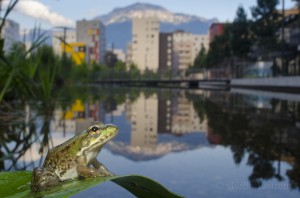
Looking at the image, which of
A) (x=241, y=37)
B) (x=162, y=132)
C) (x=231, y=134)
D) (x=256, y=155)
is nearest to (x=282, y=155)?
(x=256, y=155)

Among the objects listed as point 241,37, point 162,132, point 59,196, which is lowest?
point 162,132

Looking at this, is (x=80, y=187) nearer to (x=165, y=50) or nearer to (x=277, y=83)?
(x=277, y=83)

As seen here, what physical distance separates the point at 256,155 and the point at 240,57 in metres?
55.9

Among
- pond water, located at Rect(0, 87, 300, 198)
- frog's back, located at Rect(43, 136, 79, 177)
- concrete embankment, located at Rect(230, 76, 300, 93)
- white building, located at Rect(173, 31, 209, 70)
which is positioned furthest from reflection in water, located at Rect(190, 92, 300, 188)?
white building, located at Rect(173, 31, 209, 70)

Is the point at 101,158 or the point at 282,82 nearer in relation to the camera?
the point at 101,158

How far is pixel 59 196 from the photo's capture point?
92 cm

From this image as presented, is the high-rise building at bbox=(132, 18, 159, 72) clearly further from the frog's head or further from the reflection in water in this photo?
the frog's head

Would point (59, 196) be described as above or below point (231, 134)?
above

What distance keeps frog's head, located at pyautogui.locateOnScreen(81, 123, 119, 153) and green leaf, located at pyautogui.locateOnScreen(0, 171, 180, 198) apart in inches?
8.7

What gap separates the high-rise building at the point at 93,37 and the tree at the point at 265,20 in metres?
97.8

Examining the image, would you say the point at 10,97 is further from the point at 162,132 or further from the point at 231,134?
the point at 231,134

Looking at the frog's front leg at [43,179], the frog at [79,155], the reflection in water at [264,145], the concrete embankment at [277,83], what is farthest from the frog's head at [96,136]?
the concrete embankment at [277,83]

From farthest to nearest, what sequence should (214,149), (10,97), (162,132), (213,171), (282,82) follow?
1. (282,82)
2. (10,97)
3. (162,132)
4. (214,149)
5. (213,171)

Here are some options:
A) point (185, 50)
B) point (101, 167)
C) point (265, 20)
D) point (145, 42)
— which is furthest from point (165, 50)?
point (101, 167)
